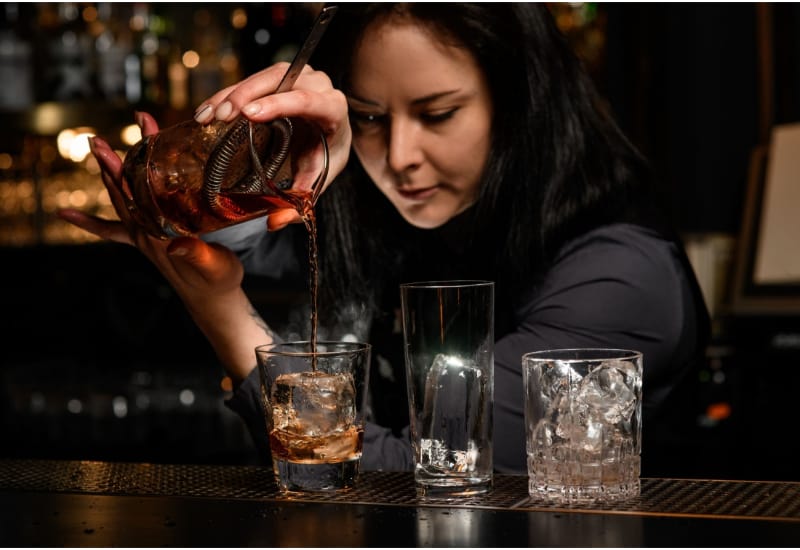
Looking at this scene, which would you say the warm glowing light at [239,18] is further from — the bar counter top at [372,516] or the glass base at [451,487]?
the glass base at [451,487]

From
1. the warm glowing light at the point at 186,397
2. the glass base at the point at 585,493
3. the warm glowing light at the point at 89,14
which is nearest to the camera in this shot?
the glass base at the point at 585,493

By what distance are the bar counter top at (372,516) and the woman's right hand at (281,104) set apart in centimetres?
39

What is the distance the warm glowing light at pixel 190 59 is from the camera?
3785mm

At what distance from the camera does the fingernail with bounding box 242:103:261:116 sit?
4.08 ft

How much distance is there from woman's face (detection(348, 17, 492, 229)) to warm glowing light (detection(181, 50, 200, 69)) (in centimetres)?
201

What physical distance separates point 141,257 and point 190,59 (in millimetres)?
639

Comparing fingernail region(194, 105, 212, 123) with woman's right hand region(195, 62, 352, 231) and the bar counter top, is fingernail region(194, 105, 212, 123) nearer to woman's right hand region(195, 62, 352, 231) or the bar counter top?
woman's right hand region(195, 62, 352, 231)

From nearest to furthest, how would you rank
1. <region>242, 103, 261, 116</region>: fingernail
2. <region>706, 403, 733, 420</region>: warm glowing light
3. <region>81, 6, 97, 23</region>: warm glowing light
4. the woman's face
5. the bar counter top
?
the bar counter top
<region>242, 103, 261, 116</region>: fingernail
the woman's face
<region>706, 403, 733, 420</region>: warm glowing light
<region>81, 6, 97, 23</region>: warm glowing light

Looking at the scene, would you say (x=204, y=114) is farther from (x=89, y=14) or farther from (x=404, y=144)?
(x=89, y=14)

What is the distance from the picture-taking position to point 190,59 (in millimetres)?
3807

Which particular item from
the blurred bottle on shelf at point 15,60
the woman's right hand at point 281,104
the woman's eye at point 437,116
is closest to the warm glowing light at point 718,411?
the woman's eye at point 437,116

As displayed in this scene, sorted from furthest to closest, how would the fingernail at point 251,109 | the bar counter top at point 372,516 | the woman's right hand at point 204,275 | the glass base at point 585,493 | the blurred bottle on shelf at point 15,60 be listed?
the blurred bottle on shelf at point 15,60 → the woman's right hand at point 204,275 → the fingernail at point 251,109 → the glass base at point 585,493 → the bar counter top at point 372,516

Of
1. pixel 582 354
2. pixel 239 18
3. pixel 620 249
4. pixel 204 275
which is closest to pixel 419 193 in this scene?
pixel 620 249

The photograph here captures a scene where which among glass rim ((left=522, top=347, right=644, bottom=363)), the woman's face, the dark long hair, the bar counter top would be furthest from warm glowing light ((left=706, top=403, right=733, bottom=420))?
glass rim ((left=522, top=347, right=644, bottom=363))
